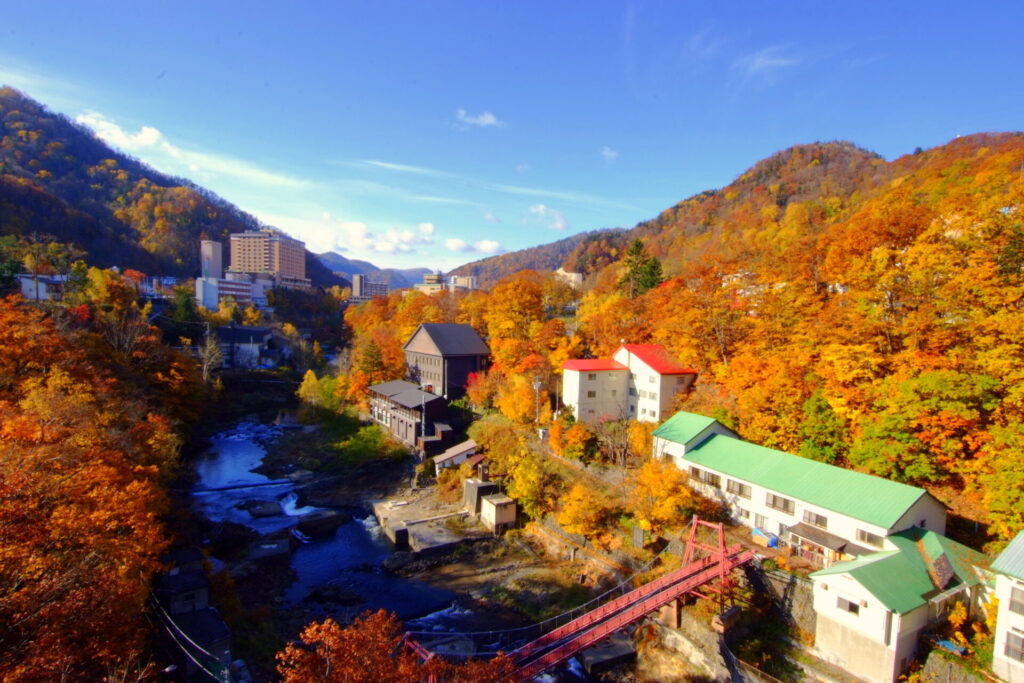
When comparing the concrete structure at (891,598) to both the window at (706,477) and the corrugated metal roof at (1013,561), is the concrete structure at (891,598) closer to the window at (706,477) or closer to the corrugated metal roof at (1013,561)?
the corrugated metal roof at (1013,561)

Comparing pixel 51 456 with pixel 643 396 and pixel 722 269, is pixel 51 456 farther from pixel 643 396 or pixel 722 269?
pixel 722 269

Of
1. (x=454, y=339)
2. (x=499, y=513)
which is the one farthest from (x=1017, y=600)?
(x=454, y=339)

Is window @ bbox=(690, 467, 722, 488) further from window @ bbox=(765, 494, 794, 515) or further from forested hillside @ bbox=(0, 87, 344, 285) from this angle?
forested hillside @ bbox=(0, 87, 344, 285)

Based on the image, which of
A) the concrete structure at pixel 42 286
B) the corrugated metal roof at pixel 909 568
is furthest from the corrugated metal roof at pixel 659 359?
the concrete structure at pixel 42 286

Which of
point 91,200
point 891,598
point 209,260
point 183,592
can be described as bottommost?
point 183,592

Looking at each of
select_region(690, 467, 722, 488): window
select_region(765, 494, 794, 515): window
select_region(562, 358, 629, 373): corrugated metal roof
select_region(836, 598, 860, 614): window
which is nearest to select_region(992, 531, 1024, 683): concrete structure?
select_region(836, 598, 860, 614): window

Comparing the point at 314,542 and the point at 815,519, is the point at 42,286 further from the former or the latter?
the point at 815,519
